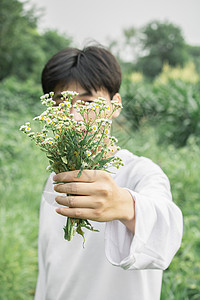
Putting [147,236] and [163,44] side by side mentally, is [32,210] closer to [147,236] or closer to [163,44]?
[147,236]

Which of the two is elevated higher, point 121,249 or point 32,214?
point 121,249

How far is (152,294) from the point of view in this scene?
115cm

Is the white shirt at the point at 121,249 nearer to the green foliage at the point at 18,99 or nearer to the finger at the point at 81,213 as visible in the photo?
the finger at the point at 81,213

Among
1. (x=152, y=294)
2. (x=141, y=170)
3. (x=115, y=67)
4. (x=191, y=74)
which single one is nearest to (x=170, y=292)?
(x=152, y=294)

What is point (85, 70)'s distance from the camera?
3.95ft

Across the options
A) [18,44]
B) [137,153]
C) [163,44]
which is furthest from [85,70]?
[163,44]

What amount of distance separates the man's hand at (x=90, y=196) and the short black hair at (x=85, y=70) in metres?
0.50

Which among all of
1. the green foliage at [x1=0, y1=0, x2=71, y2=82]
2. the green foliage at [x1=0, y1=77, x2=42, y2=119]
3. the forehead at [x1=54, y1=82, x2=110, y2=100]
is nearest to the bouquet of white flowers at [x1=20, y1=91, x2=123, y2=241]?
the forehead at [x1=54, y1=82, x2=110, y2=100]

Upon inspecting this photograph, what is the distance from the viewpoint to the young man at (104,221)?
774 mm

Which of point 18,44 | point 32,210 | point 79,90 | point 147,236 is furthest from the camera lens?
point 18,44

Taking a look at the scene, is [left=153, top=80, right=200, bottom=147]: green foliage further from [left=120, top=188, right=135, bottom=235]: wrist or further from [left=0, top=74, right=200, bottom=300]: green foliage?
[left=120, top=188, right=135, bottom=235]: wrist

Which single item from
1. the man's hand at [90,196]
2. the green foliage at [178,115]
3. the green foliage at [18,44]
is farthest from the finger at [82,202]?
the green foliage at [18,44]

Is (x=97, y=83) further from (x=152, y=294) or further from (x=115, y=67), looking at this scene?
(x=152, y=294)

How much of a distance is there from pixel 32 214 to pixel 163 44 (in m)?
46.0
